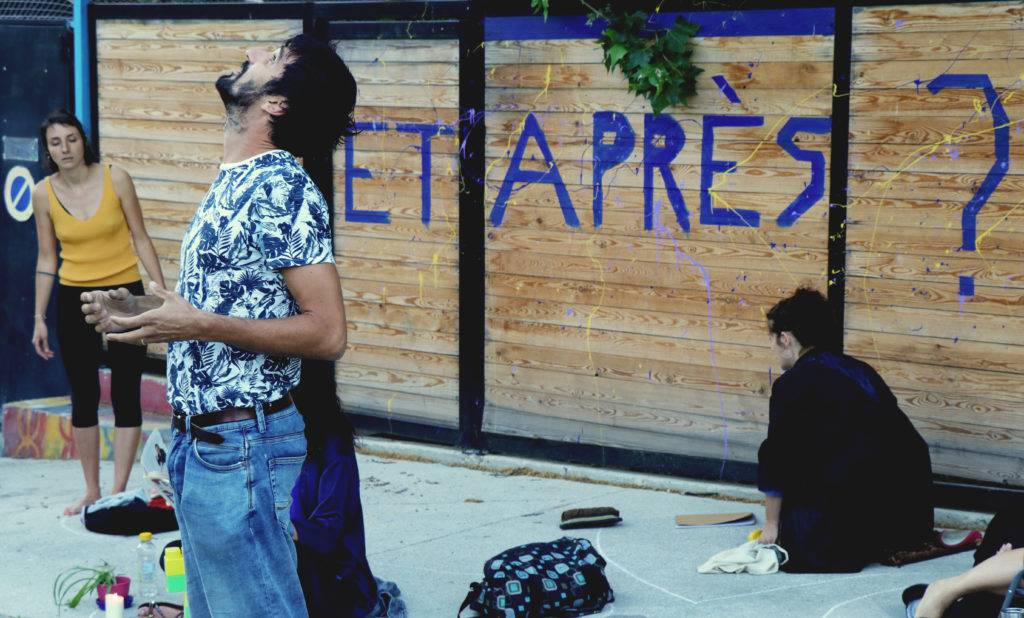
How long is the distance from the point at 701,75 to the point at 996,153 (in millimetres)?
1389

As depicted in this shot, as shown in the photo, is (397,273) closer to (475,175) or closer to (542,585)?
(475,175)

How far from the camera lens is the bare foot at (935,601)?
4531 millimetres

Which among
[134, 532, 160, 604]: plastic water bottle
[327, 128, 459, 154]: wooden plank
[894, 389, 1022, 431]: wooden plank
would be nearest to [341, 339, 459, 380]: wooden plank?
[327, 128, 459, 154]: wooden plank

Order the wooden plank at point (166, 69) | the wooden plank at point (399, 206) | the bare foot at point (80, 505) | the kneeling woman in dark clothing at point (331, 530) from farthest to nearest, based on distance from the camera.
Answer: the wooden plank at point (166, 69)
the wooden plank at point (399, 206)
the bare foot at point (80, 505)
the kneeling woman in dark clothing at point (331, 530)

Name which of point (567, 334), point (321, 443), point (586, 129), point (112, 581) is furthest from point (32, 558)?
point (586, 129)

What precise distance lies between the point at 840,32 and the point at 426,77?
2.26 meters

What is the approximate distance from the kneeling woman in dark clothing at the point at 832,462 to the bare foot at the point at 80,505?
3193 millimetres

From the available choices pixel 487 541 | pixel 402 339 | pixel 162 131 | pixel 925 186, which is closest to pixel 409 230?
pixel 402 339

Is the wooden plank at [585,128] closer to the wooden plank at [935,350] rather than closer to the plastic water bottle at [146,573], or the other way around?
the wooden plank at [935,350]

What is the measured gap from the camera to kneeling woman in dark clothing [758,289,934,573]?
17.7 ft

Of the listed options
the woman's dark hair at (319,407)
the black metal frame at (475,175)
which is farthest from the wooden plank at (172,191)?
the woman's dark hair at (319,407)

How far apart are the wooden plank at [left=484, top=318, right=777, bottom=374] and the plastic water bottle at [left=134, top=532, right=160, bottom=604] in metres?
2.37

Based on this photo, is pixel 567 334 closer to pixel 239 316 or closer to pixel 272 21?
pixel 272 21

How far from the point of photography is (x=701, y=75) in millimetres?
6480
